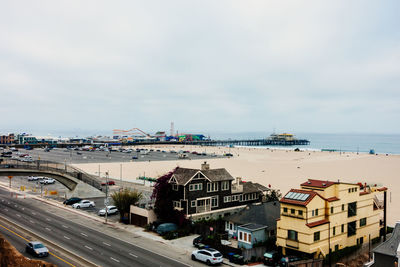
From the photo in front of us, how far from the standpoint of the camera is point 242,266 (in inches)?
1152

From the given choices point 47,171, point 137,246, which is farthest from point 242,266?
point 47,171

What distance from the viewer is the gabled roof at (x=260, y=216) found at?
1427 inches

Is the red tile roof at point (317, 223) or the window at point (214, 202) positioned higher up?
the red tile roof at point (317, 223)

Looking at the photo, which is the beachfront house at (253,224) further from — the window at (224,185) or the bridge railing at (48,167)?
the bridge railing at (48,167)

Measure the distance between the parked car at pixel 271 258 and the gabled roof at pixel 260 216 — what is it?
529 cm

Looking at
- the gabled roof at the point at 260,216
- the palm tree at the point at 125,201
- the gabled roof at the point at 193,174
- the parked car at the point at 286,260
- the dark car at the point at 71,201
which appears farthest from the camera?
the dark car at the point at 71,201

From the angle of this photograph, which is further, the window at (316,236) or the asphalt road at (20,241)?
the window at (316,236)

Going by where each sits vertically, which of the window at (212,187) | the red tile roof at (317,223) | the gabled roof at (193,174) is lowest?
the red tile roof at (317,223)

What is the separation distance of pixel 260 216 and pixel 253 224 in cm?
243

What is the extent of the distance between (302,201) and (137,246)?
693 inches

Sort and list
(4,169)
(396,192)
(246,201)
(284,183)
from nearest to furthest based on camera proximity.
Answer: (246,201)
(4,169)
(396,192)
(284,183)

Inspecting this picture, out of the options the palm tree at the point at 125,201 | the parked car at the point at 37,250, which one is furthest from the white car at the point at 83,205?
the parked car at the point at 37,250

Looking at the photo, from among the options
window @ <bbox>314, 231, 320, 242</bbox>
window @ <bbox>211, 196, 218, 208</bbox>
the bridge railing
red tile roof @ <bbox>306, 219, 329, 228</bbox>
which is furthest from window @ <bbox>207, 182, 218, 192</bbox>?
the bridge railing

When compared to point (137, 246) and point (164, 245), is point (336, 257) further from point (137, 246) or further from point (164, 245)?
point (137, 246)
